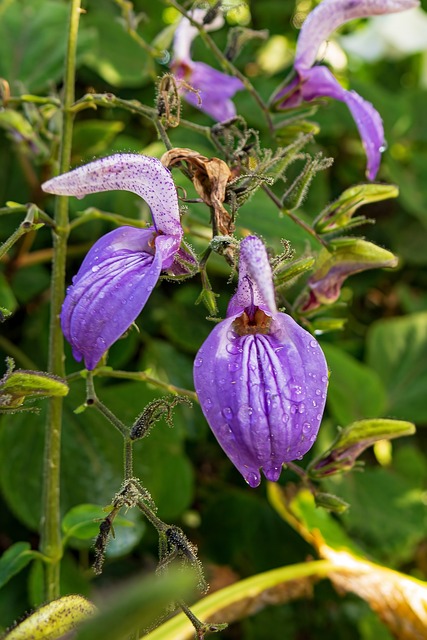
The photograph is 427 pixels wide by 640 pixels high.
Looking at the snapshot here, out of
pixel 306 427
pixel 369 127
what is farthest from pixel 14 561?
pixel 369 127

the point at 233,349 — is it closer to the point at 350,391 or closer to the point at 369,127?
the point at 369,127

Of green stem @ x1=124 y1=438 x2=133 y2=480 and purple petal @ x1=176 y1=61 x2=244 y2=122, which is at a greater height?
purple petal @ x1=176 y1=61 x2=244 y2=122

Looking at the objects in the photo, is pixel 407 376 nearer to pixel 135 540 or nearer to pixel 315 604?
pixel 315 604

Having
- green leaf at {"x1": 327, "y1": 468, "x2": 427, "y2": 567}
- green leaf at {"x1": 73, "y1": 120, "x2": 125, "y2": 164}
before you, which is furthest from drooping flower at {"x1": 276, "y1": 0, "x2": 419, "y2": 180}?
green leaf at {"x1": 327, "y1": 468, "x2": 427, "y2": 567}

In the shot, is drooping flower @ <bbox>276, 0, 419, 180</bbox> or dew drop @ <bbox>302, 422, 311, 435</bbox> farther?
drooping flower @ <bbox>276, 0, 419, 180</bbox>

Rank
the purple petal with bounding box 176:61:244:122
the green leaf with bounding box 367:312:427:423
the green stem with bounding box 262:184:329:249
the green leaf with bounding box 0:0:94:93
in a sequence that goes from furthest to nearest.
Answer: the green leaf with bounding box 367:312:427:423 → the green leaf with bounding box 0:0:94:93 → the purple petal with bounding box 176:61:244:122 → the green stem with bounding box 262:184:329:249

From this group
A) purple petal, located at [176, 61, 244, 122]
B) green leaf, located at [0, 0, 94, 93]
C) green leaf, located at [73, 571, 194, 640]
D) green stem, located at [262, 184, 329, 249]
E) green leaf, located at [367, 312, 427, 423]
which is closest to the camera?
green leaf, located at [73, 571, 194, 640]

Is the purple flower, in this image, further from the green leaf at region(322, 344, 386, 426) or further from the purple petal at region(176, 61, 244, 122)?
the green leaf at region(322, 344, 386, 426)

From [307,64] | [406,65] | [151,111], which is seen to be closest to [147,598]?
[151,111]
